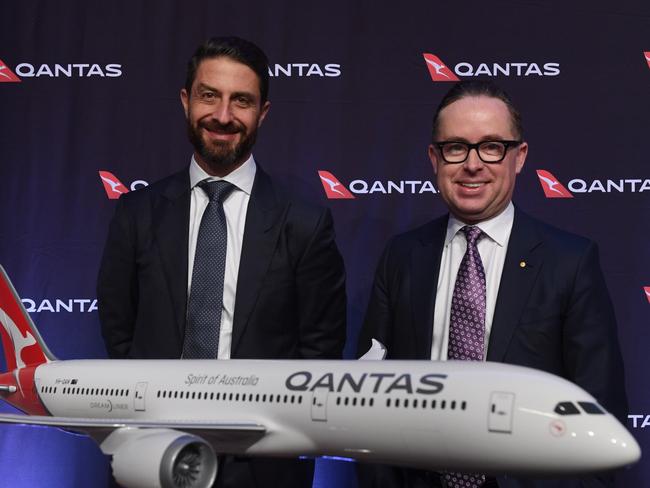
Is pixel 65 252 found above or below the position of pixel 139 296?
above

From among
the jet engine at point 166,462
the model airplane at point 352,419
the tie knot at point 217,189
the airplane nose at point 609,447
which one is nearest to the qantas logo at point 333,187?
the tie knot at point 217,189

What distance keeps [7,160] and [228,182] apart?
11.7 ft

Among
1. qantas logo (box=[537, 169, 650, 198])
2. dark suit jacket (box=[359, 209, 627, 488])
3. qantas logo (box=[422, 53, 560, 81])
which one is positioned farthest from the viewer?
qantas logo (box=[422, 53, 560, 81])

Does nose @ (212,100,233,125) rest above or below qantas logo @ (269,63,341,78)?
below

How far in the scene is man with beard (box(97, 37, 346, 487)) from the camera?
190 inches

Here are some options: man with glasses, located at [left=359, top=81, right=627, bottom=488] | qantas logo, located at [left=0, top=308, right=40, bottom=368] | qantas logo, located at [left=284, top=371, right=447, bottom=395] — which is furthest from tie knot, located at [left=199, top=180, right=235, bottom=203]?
qantas logo, located at [left=0, top=308, right=40, bottom=368]

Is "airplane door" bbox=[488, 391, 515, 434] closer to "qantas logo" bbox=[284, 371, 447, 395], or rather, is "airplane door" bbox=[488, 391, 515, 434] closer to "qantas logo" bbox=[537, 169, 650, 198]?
"qantas logo" bbox=[284, 371, 447, 395]

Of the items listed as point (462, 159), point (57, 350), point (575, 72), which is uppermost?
point (575, 72)

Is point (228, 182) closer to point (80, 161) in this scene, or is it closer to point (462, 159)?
point (462, 159)

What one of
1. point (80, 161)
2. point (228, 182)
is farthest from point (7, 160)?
point (228, 182)

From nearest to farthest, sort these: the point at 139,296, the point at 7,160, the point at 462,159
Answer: the point at 462,159 → the point at 139,296 → the point at 7,160

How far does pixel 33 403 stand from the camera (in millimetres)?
5547

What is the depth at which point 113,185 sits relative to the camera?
25.3ft

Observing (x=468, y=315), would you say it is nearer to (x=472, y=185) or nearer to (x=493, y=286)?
(x=493, y=286)
